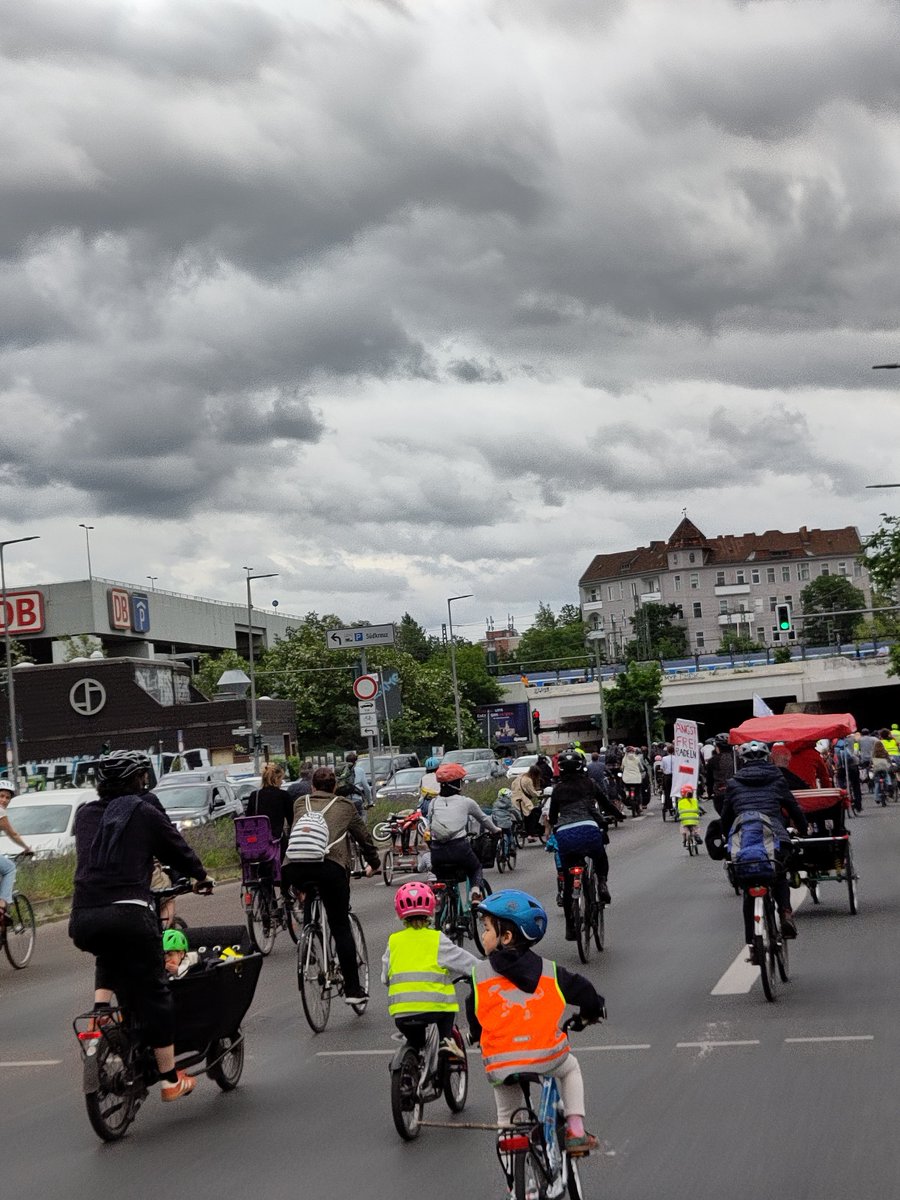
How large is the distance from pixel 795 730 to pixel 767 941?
28.0 feet

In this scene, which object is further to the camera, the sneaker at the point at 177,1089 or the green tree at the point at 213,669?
the green tree at the point at 213,669

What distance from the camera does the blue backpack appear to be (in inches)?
451

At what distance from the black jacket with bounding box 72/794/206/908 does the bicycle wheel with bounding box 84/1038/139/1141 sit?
70 cm

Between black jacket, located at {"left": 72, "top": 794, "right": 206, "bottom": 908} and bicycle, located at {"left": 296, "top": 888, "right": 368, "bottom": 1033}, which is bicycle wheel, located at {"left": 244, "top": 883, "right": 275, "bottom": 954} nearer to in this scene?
bicycle, located at {"left": 296, "top": 888, "right": 368, "bottom": 1033}

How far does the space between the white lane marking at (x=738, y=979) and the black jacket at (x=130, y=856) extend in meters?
4.72

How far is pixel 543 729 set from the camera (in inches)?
4569

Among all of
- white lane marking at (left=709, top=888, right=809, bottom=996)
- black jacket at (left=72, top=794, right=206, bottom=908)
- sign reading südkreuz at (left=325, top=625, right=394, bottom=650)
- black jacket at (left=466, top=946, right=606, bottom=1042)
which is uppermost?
sign reading südkreuz at (left=325, top=625, right=394, bottom=650)

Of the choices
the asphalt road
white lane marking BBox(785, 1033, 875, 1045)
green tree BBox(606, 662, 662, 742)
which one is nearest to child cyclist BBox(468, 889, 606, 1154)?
the asphalt road

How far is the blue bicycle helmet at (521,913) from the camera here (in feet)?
20.1

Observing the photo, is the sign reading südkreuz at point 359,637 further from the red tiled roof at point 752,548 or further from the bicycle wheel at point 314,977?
the red tiled roof at point 752,548

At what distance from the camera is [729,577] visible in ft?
628

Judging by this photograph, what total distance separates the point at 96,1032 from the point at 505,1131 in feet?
8.45

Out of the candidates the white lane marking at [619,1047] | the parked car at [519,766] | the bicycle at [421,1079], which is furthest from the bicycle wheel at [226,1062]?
the parked car at [519,766]

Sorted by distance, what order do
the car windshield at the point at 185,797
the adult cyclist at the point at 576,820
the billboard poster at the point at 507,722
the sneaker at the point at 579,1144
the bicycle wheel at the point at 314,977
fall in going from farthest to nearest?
the billboard poster at the point at 507,722 < the car windshield at the point at 185,797 < the adult cyclist at the point at 576,820 < the bicycle wheel at the point at 314,977 < the sneaker at the point at 579,1144
